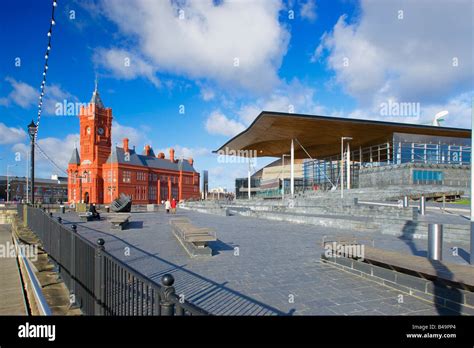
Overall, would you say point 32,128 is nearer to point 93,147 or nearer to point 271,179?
point 93,147

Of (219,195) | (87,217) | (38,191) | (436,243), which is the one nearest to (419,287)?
(436,243)

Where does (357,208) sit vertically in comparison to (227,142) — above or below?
below

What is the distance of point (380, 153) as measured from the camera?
143 feet

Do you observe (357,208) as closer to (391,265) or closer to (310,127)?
(391,265)

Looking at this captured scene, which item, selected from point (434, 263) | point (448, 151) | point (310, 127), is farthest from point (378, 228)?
point (448, 151)

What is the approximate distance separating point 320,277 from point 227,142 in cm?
3950

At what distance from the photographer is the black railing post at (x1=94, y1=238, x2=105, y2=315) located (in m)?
4.10

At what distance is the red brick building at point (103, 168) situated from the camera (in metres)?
69.4

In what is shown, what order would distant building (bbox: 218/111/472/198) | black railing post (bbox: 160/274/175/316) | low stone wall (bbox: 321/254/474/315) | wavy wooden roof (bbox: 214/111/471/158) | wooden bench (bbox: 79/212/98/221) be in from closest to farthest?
black railing post (bbox: 160/274/175/316) < low stone wall (bbox: 321/254/474/315) < wooden bench (bbox: 79/212/98/221) < wavy wooden roof (bbox: 214/111/471/158) < distant building (bbox: 218/111/472/198)

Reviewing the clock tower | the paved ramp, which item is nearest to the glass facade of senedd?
the paved ramp

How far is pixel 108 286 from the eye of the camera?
4059mm

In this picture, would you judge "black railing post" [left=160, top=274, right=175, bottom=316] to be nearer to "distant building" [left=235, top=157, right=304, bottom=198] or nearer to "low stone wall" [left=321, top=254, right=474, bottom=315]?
"low stone wall" [left=321, top=254, right=474, bottom=315]
